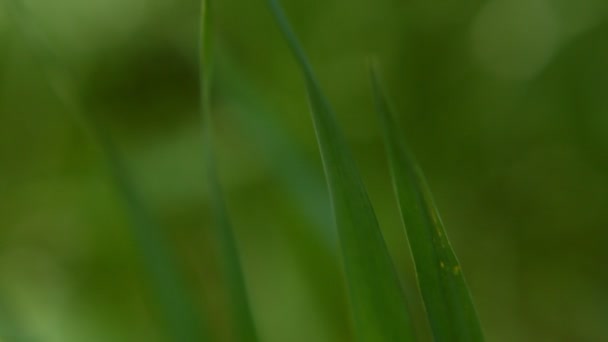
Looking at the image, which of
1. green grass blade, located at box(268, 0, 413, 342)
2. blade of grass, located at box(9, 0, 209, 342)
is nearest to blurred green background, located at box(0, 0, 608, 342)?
blade of grass, located at box(9, 0, 209, 342)

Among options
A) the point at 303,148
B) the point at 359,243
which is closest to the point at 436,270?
the point at 359,243

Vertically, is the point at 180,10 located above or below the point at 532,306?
above

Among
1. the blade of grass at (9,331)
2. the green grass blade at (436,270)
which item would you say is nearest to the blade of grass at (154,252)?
the blade of grass at (9,331)

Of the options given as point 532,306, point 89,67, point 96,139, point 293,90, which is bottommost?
point 532,306

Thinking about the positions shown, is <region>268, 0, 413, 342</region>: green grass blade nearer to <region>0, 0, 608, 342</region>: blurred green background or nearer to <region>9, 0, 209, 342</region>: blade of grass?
<region>9, 0, 209, 342</region>: blade of grass

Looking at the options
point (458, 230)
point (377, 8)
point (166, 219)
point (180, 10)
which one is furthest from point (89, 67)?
point (458, 230)

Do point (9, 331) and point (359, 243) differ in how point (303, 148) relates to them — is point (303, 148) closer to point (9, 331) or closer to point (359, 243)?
point (9, 331)

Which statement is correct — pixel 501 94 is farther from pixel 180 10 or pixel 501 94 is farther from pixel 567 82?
pixel 180 10
